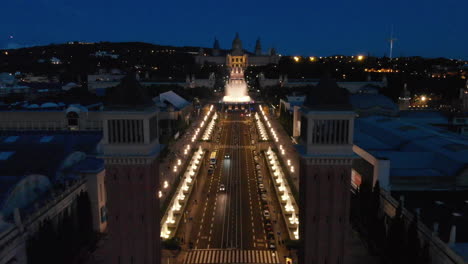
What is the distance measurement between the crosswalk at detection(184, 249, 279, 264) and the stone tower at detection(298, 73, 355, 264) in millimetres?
7308

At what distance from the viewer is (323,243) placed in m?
34.1

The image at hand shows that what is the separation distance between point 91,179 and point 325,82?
2822 centimetres

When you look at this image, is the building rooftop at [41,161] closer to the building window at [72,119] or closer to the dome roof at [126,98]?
the dome roof at [126,98]

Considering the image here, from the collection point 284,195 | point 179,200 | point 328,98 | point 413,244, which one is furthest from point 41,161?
point 413,244

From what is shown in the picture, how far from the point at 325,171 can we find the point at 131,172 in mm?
15696

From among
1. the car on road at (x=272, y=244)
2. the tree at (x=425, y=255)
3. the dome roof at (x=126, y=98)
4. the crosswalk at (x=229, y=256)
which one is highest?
the dome roof at (x=126, y=98)

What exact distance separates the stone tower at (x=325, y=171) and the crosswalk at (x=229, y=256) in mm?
7308

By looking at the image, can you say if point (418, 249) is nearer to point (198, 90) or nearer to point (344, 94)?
point (344, 94)

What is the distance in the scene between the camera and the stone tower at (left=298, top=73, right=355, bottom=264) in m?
32.4

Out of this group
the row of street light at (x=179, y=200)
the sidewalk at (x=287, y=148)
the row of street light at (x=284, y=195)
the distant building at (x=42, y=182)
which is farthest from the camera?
the sidewalk at (x=287, y=148)

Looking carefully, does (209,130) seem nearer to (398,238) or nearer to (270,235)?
(270,235)

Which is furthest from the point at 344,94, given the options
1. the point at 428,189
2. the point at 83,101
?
the point at 83,101

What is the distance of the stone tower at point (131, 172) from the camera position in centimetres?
3244

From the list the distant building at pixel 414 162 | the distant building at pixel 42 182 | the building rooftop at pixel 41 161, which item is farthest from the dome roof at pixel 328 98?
the building rooftop at pixel 41 161
